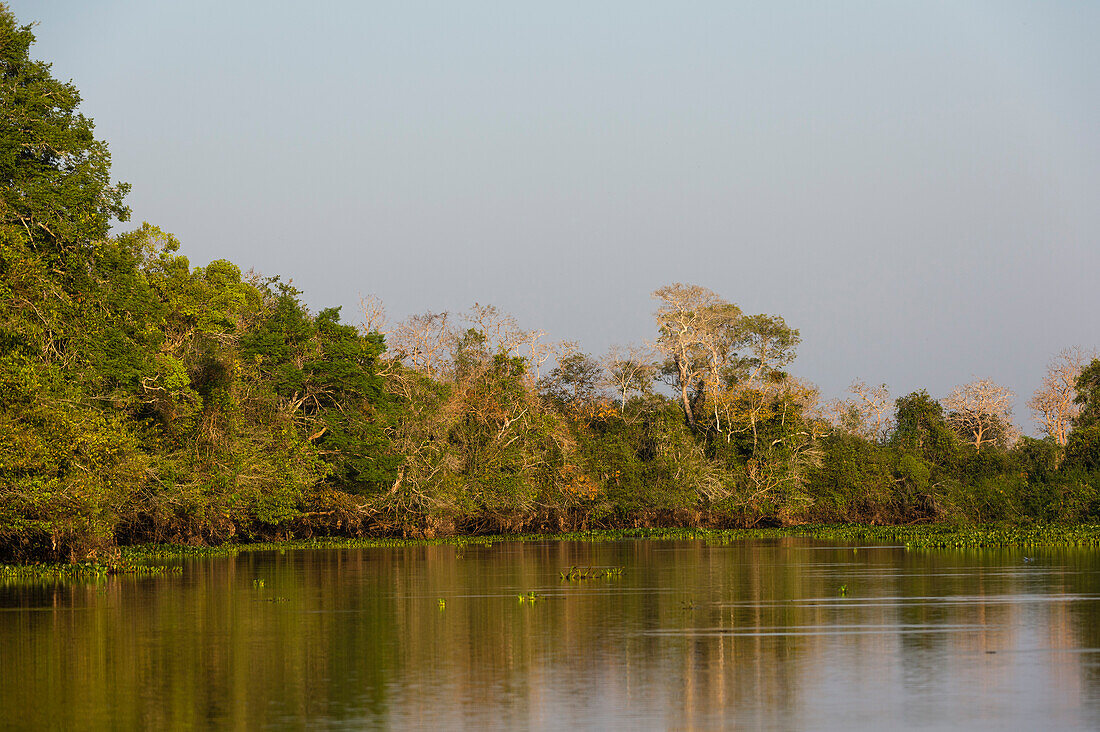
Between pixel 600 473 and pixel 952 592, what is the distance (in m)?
46.9

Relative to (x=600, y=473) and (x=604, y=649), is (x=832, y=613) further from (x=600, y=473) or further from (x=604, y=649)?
(x=600, y=473)

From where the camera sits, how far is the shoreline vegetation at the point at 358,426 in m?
35.2

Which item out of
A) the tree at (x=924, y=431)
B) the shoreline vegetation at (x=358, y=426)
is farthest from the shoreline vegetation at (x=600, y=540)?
the tree at (x=924, y=431)

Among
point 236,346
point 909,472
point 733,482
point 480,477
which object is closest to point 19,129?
point 236,346

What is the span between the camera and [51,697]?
14180 mm

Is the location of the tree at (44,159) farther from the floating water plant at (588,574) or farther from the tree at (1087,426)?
the tree at (1087,426)

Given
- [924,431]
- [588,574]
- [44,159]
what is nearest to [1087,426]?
[924,431]

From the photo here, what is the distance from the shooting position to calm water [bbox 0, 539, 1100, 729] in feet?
42.5

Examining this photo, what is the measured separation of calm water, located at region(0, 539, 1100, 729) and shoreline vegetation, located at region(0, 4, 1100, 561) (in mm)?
6314

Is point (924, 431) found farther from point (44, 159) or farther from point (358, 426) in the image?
point (44, 159)

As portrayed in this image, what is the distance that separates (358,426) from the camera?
5838 cm

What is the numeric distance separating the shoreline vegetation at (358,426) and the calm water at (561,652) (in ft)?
20.7

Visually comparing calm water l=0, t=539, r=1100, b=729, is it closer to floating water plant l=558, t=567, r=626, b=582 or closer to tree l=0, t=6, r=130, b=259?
floating water plant l=558, t=567, r=626, b=582

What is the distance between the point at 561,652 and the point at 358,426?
41473 mm
